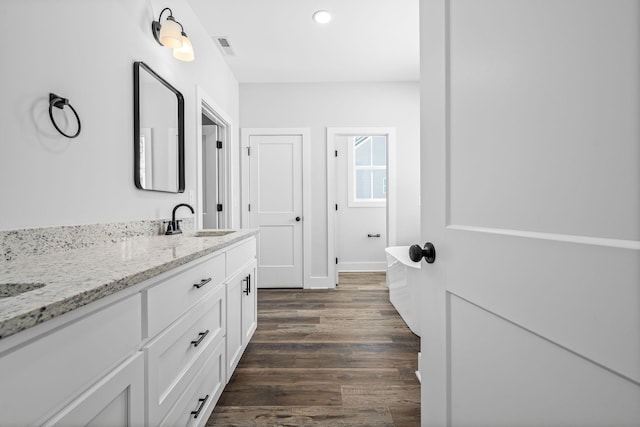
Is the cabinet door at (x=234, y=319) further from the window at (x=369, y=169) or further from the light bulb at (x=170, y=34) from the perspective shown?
the window at (x=369, y=169)

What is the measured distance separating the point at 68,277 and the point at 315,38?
115 inches

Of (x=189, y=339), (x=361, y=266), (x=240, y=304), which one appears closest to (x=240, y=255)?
(x=240, y=304)

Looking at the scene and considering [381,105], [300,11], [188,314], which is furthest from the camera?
[381,105]

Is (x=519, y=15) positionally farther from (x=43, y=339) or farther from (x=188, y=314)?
(x=188, y=314)

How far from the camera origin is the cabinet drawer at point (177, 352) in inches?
34.2

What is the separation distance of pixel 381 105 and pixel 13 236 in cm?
374

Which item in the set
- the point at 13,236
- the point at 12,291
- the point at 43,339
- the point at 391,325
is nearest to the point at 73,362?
the point at 43,339

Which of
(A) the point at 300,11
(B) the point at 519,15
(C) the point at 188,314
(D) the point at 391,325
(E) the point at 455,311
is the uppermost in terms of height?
(A) the point at 300,11

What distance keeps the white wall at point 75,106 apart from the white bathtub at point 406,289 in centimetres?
190

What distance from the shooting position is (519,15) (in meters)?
0.56

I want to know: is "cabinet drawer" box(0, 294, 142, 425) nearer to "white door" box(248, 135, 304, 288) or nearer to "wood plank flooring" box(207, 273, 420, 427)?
"wood plank flooring" box(207, 273, 420, 427)

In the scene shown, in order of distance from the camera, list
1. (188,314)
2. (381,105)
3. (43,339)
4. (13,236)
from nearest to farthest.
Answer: (43,339) < (13,236) < (188,314) < (381,105)

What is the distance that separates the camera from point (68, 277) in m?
0.72

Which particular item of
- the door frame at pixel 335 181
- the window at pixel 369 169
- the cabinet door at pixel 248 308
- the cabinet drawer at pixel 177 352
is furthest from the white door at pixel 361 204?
the cabinet drawer at pixel 177 352
